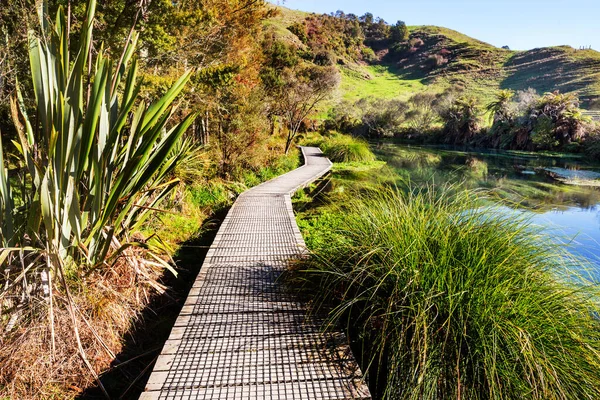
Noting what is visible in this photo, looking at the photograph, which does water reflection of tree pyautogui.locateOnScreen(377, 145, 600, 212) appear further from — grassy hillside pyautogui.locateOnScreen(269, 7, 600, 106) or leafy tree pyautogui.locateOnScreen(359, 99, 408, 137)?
grassy hillside pyautogui.locateOnScreen(269, 7, 600, 106)

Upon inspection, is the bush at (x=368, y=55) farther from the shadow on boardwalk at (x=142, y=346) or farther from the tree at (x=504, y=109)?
the shadow on boardwalk at (x=142, y=346)

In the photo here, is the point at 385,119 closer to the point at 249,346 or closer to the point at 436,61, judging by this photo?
the point at 249,346

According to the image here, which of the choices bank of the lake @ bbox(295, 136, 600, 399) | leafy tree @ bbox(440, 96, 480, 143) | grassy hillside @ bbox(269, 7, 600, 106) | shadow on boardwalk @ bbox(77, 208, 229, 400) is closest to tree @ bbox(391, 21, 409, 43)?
grassy hillside @ bbox(269, 7, 600, 106)

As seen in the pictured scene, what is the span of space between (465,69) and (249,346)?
212 ft

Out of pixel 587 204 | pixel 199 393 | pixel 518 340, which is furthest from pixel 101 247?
pixel 587 204

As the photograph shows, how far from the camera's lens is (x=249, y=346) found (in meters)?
2.09

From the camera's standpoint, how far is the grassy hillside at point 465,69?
39.7 meters

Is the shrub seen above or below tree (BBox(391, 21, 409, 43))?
below

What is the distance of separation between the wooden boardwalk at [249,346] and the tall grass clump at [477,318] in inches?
9.7

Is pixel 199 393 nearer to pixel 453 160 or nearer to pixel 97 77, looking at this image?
pixel 97 77

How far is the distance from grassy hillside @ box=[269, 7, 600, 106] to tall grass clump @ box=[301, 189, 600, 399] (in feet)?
104

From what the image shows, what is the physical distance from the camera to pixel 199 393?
1715 millimetres

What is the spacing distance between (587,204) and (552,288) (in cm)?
892

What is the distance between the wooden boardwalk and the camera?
1.74 metres
